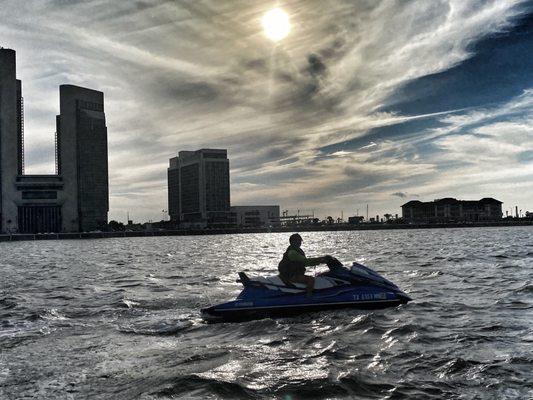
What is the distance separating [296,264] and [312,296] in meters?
1.18

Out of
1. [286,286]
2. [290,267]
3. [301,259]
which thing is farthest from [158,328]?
[301,259]

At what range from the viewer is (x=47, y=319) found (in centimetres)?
1538

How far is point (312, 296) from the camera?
602 inches

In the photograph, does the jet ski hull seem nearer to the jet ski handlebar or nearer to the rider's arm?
the jet ski handlebar

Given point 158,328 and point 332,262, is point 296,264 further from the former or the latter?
point 158,328

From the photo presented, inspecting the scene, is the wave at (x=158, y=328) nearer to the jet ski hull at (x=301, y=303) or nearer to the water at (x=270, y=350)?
the water at (x=270, y=350)

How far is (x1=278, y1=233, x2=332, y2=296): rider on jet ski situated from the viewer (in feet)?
49.3

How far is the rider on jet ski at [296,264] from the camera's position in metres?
15.0

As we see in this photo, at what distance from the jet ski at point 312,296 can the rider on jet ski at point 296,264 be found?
18cm

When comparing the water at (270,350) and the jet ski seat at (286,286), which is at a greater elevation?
the jet ski seat at (286,286)

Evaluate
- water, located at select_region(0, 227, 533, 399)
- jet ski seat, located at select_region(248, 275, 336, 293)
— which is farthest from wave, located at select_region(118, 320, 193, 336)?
jet ski seat, located at select_region(248, 275, 336, 293)

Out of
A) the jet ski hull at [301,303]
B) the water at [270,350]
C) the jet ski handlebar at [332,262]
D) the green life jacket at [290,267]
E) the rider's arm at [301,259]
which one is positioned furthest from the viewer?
the jet ski handlebar at [332,262]

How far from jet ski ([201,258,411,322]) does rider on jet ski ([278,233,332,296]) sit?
0.18 metres

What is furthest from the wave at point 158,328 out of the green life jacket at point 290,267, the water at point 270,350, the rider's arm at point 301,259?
the rider's arm at point 301,259
